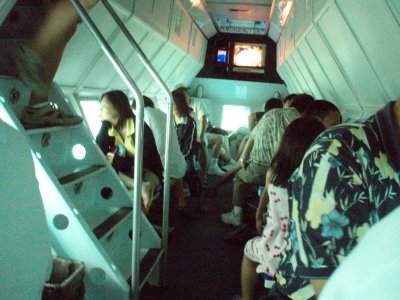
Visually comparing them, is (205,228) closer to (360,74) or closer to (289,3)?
(360,74)

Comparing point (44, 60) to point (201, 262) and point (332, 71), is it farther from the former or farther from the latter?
point (332, 71)

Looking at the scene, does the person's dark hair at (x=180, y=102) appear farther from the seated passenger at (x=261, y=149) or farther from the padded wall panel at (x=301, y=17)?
the padded wall panel at (x=301, y=17)

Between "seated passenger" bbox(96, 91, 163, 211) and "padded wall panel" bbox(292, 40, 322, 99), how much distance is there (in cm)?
370

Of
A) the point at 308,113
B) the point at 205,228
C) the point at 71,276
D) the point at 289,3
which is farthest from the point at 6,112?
the point at 289,3

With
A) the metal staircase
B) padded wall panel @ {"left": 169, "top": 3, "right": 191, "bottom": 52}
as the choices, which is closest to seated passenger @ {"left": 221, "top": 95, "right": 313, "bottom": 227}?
the metal staircase

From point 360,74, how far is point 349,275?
369cm

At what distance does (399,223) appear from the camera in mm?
460

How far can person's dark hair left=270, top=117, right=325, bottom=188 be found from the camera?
7.47 feet

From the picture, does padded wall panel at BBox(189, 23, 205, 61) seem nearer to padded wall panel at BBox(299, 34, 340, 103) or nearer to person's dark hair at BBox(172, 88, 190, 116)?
padded wall panel at BBox(299, 34, 340, 103)

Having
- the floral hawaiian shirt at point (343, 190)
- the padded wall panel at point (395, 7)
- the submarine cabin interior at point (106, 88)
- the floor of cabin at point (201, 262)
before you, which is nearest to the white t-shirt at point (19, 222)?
the submarine cabin interior at point (106, 88)

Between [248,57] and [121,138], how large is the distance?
24.1 feet

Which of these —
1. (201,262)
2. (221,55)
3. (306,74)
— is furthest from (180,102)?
(221,55)

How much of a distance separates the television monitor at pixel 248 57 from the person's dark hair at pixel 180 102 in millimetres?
5566

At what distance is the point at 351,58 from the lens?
12.4 ft
